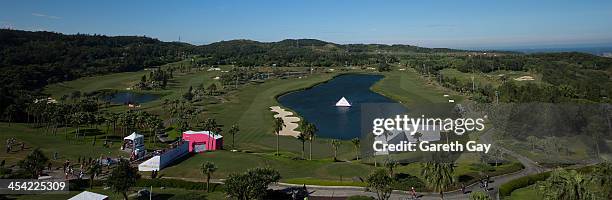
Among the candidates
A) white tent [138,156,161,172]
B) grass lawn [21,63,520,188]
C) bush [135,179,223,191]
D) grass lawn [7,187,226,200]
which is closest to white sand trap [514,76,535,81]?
grass lawn [21,63,520,188]

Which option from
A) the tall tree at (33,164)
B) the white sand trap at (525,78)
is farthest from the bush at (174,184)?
the white sand trap at (525,78)

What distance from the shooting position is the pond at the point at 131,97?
149 metres

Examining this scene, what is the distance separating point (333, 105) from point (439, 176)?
288ft

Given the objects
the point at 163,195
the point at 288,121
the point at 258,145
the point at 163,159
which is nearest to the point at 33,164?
the point at 163,159

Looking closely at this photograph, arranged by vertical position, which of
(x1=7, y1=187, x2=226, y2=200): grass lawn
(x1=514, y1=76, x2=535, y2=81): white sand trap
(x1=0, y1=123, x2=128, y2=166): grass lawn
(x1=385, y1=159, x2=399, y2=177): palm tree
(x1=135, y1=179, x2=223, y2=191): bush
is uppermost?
(x1=514, y1=76, x2=535, y2=81): white sand trap

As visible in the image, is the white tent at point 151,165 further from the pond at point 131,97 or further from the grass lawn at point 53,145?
the pond at point 131,97

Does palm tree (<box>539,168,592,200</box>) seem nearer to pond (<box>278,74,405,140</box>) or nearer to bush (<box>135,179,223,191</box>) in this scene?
pond (<box>278,74,405,140</box>)

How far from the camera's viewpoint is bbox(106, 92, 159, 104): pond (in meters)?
149

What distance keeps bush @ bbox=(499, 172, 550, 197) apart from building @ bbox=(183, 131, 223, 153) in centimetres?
4032

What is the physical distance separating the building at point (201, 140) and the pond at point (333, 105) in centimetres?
2457

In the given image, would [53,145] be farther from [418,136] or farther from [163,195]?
[418,136]

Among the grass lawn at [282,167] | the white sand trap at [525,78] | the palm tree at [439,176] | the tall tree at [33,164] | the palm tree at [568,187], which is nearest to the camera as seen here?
the palm tree at [568,187]

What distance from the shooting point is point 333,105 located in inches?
5364

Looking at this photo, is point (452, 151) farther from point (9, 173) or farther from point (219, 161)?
point (9, 173)
